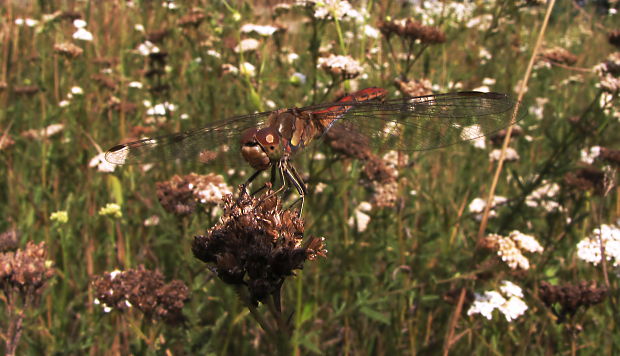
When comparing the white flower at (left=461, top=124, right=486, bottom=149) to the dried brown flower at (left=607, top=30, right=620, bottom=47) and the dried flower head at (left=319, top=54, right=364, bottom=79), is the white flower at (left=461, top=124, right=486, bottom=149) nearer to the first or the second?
the dried flower head at (left=319, top=54, right=364, bottom=79)

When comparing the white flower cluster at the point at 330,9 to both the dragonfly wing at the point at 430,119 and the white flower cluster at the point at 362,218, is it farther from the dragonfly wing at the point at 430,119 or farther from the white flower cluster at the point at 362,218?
the white flower cluster at the point at 362,218

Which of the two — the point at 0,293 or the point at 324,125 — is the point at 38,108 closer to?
the point at 0,293

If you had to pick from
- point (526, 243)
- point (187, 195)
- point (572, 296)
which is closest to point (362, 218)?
point (526, 243)

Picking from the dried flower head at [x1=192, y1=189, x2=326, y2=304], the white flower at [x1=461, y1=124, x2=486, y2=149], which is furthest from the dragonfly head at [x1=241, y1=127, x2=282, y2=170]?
the white flower at [x1=461, y1=124, x2=486, y2=149]

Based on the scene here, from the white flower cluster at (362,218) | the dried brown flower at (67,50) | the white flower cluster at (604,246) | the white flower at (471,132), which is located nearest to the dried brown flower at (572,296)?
the white flower cluster at (604,246)

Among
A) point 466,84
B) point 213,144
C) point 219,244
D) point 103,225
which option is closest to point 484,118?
point 213,144

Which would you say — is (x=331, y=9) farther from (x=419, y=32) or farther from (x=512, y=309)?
(x=512, y=309)
